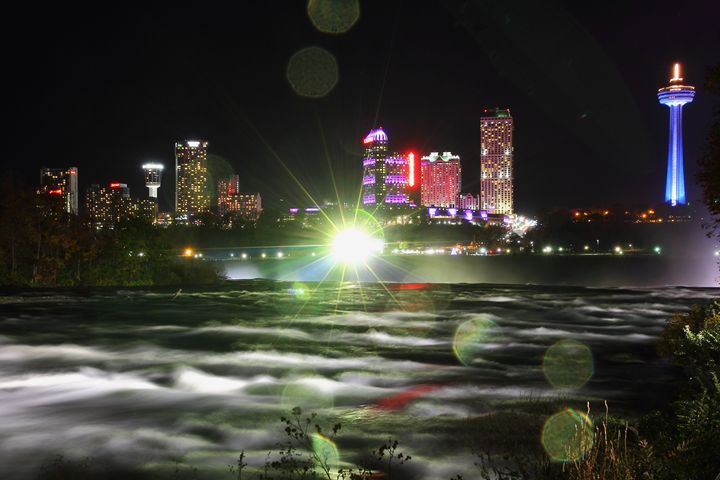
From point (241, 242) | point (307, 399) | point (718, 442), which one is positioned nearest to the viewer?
point (718, 442)

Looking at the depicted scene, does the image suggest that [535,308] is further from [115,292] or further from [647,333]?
[115,292]

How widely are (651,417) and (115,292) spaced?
2904 centimetres

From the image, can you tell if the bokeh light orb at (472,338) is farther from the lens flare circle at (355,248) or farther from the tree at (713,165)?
the lens flare circle at (355,248)

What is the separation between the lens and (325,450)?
873 cm

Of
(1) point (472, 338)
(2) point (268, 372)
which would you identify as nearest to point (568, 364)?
(1) point (472, 338)

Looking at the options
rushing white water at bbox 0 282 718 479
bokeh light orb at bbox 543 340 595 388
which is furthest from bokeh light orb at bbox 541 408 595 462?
bokeh light orb at bbox 543 340 595 388

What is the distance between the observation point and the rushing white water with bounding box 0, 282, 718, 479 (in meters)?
9.52

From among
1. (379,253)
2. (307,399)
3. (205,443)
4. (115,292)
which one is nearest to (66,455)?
(205,443)

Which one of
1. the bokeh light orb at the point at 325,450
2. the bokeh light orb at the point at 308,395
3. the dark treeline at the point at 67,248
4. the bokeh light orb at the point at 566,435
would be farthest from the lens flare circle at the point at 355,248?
the bokeh light orb at the point at 325,450

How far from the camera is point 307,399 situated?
12047 mm

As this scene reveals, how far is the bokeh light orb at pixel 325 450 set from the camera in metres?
8.22

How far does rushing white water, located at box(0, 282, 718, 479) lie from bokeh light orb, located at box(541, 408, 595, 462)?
3.79ft

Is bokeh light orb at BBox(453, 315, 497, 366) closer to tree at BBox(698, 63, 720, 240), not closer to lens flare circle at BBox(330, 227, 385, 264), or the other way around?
tree at BBox(698, 63, 720, 240)

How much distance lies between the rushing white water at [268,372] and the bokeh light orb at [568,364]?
246 millimetres
